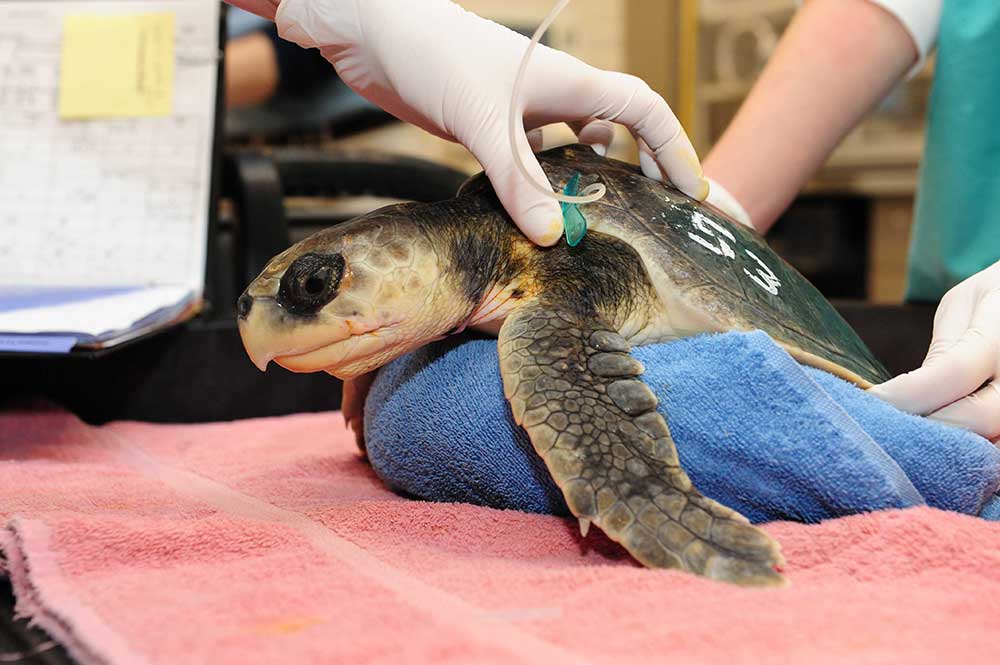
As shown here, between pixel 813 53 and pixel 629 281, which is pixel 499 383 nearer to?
pixel 629 281

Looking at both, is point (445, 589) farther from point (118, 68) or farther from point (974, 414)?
point (118, 68)

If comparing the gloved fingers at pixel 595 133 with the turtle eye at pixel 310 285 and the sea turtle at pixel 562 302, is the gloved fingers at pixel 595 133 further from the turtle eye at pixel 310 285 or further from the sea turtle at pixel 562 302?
the turtle eye at pixel 310 285

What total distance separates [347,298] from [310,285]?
3 cm

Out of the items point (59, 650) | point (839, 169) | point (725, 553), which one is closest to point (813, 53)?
point (725, 553)

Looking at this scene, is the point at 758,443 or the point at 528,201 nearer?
the point at 758,443

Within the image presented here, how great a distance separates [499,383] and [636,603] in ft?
0.79

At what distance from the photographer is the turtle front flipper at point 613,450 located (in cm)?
48

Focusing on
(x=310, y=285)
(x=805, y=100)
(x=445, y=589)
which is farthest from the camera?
(x=805, y=100)

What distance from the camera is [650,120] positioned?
2.44 ft

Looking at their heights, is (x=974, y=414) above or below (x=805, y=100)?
below

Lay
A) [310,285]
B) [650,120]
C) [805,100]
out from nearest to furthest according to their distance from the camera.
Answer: [310,285]
[650,120]
[805,100]

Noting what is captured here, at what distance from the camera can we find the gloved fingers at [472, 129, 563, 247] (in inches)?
26.1

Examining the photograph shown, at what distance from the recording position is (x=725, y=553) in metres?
0.48

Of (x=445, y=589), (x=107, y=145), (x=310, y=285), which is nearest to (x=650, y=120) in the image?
(x=310, y=285)
